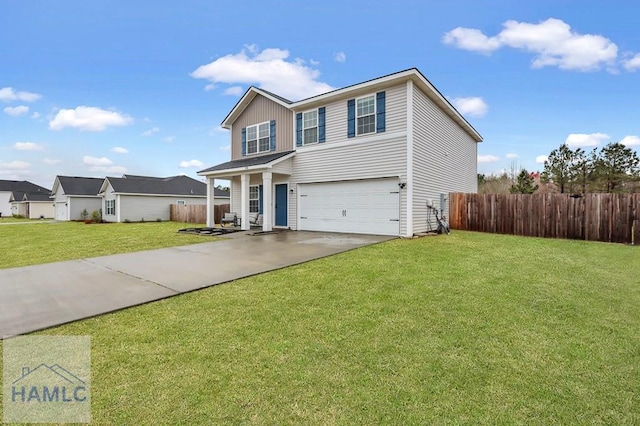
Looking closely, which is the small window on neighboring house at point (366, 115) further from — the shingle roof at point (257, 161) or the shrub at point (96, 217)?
the shrub at point (96, 217)

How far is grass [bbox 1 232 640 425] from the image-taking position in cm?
214

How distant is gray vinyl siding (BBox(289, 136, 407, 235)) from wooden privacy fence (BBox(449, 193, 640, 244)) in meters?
4.61

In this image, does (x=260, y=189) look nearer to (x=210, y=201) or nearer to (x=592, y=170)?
(x=210, y=201)

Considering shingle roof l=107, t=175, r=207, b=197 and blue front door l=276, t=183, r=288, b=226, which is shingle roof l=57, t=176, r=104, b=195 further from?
blue front door l=276, t=183, r=288, b=226

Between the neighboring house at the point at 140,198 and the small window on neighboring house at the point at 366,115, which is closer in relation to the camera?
the small window on neighboring house at the point at 366,115

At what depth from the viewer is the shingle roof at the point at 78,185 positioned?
29.9 meters

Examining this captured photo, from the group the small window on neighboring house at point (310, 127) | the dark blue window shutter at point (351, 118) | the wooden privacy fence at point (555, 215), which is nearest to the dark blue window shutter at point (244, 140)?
the small window on neighboring house at point (310, 127)

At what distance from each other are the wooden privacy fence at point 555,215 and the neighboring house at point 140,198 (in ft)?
83.0

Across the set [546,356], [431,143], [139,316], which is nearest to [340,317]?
[546,356]

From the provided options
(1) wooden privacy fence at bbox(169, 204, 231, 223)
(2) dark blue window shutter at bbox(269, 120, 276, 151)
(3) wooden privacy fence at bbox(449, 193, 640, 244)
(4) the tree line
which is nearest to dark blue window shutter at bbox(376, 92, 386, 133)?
(3) wooden privacy fence at bbox(449, 193, 640, 244)

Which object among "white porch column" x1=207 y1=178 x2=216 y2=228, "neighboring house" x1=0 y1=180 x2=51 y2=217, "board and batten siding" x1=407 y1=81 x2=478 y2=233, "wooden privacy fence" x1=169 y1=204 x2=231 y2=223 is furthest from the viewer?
"neighboring house" x1=0 y1=180 x2=51 y2=217

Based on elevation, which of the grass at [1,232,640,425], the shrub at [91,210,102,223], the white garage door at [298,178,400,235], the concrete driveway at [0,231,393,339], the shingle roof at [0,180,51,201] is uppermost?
the shingle roof at [0,180,51,201]

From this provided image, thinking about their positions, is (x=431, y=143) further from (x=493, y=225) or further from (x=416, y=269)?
(x=416, y=269)

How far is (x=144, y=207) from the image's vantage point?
1078 inches
